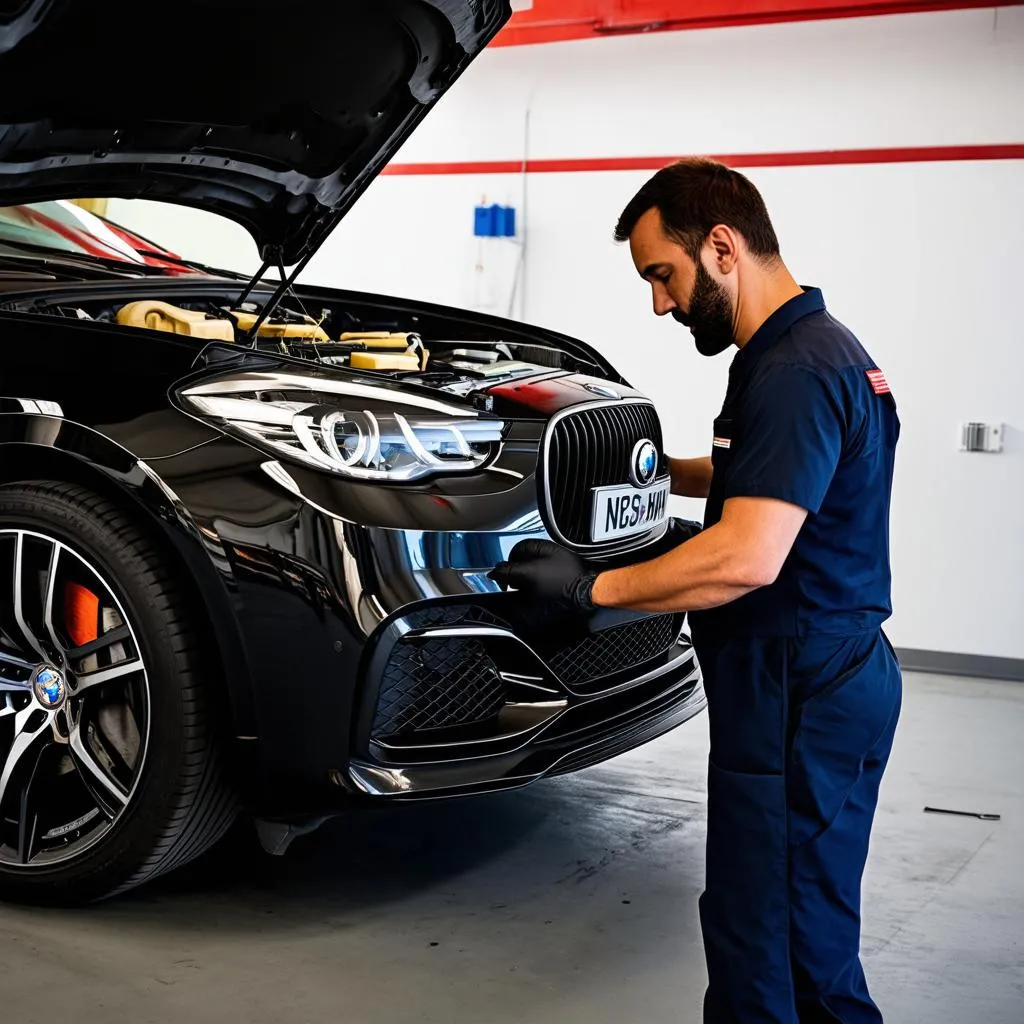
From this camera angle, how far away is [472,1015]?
2.06 m

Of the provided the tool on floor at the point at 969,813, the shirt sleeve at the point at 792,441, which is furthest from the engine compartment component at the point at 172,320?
the tool on floor at the point at 969,813

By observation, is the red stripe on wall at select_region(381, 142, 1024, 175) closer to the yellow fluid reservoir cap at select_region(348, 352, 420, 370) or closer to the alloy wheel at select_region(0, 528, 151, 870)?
the yellow fluid reservoir cap at select_region(348, 352, 420, 370)

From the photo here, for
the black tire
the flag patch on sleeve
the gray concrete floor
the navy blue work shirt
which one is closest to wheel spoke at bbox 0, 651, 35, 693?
the black tire

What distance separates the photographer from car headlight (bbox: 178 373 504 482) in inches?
87.9

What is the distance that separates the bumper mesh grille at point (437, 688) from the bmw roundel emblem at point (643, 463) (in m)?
0.52

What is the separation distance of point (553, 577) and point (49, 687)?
3.04ft

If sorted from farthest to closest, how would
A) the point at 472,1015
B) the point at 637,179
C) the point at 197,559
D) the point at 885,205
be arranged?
the point at 637,179 → the point at 885,205 → the point at 197,559 → the point at 472,1015

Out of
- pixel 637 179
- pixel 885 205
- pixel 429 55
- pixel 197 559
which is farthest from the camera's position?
pixel 637 179

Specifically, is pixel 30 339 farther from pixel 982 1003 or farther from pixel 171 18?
pixel 982 1003

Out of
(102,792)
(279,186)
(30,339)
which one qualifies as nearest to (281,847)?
(102,792)

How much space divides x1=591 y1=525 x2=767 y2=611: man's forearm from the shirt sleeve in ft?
0.23

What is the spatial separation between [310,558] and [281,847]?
1.65ft

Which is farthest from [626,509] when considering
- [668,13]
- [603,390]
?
[668,13]

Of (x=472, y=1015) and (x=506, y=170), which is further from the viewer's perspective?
(x=506, y=170)
